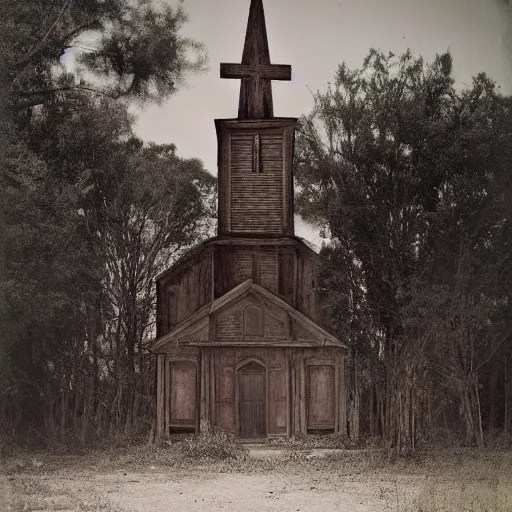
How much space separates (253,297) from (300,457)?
438cm

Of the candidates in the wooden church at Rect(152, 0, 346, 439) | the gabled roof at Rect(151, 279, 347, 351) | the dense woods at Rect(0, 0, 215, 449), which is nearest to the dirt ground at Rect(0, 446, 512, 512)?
the dense woods at Rect(0, 0, 215, 449)

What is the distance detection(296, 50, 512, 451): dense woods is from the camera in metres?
15.7

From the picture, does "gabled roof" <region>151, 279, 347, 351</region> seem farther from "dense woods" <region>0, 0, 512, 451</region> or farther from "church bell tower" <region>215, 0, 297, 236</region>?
"church bell tower" <region>215, 0, 297, 236</region>

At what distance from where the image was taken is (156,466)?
1534cm

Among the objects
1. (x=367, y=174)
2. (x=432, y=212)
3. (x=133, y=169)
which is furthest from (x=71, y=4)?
(x=432, y=212)

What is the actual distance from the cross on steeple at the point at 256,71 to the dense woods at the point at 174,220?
1.16 metres

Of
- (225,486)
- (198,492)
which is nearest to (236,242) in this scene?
(225,486)

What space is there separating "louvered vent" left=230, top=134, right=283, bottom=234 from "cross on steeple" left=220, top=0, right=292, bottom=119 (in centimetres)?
82

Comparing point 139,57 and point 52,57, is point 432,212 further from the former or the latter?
point 52,57

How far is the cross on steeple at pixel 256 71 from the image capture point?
13977 millimetres

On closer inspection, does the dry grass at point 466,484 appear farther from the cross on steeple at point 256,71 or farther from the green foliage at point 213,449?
the cross on steeple at point 256,71

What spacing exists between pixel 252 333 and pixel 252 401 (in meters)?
Answer: 1.59

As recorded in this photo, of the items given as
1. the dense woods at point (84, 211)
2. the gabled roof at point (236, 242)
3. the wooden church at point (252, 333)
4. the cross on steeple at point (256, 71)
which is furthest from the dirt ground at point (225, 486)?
the cross on steeple at point (256, 71)

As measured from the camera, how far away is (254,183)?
2061 cm
